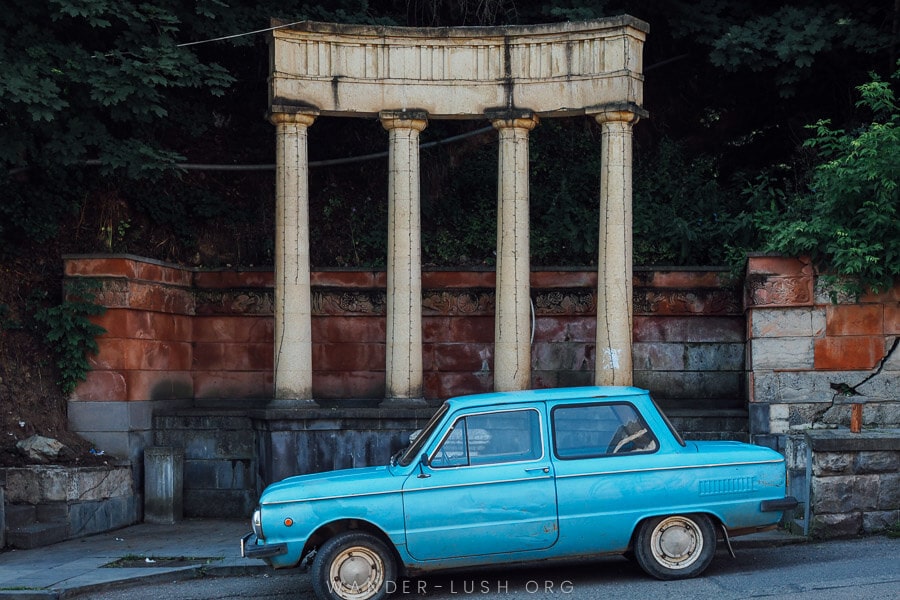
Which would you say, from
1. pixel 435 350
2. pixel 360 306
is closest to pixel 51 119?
pixel 360 306

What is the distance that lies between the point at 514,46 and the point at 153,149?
5.33 meters

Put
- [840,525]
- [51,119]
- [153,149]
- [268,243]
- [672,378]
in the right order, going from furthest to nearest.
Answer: [268,243]
[672,378]
[153,149]
[51,119]
[840,525]

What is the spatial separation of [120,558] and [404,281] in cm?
538

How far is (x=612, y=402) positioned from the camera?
8781 millimetres

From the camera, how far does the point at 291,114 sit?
14531mm

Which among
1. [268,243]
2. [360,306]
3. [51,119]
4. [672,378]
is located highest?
[51,119]

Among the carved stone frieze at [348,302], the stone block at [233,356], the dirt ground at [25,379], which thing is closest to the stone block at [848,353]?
the carved stone frieze at [348,302]

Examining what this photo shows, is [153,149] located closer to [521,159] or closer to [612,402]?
[521,159]

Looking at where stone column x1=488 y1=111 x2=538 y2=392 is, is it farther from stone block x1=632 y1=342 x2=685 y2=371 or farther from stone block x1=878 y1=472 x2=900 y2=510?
stone block x1=878 y1=472 x2=900 y2=510

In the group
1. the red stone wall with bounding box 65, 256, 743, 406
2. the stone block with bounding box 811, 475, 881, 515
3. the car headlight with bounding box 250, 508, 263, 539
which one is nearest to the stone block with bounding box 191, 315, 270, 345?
the red stone wall with bounding box 65, 256, 743, 406

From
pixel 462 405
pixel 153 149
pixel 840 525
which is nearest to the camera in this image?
pixel 462 405

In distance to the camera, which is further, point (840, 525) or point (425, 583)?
point (840, 525)

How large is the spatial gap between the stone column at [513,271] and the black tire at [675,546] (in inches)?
229

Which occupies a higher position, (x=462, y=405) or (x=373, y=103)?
(x=373, y=103)
